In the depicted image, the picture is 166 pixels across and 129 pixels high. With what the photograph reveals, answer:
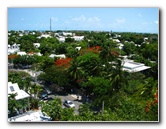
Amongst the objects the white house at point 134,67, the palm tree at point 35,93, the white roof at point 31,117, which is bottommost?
the white roof at point 31,117

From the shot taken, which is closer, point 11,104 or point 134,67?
point 11,104

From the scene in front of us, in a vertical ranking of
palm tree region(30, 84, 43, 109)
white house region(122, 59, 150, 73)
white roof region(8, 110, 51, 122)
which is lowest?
white roof region(8, 110, 51, 122)

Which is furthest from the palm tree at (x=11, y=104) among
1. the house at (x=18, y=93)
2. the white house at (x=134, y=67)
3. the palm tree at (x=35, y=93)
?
the white house at (x=134, y=67)

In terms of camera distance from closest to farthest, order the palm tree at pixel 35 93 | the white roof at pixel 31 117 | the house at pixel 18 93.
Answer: the white roof at pixel 31 117 < the house at pixel 18 93 < the palm tree at pixel 35 93

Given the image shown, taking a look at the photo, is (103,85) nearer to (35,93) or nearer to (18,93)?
(35,93)

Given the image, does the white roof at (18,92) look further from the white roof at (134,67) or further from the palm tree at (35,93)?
the white roof at (134,67)

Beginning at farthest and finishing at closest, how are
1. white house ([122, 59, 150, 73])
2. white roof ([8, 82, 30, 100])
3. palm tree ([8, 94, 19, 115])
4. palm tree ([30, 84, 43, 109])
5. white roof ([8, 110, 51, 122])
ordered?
white house ([122, 59, 150, 73]) → palm tree ([30, 84, 43, 109]) → white roof ([8, 82, 30, 100]) → palm tree ([8, 94, 19, 115]) → white roof ([8, 110, 51, 122])

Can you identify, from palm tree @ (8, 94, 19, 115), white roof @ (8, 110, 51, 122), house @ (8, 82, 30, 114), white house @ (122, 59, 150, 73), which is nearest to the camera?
white roof @ (8, 110, 51, 122)

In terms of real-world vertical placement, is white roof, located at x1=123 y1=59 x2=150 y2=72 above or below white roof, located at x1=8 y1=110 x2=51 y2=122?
above

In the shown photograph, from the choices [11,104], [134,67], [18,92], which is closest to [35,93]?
[18,92]

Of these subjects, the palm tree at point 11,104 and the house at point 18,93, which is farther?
the house at point 18,93

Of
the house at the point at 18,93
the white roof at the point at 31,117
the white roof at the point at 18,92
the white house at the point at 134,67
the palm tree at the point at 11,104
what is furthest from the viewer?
the white house at the point at 134,67

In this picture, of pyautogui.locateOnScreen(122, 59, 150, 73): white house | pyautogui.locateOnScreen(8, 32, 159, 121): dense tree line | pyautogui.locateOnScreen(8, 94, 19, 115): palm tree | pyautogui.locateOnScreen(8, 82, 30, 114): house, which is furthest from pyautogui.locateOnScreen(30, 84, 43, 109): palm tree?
pyautogui.locateOnScreen(122, 59, 150, 73): white house

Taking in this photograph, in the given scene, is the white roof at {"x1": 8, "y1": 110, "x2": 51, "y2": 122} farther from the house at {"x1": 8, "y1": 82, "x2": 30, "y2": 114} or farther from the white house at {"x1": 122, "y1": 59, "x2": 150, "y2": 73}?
the white house at {"x1": 122, "y1": 59, "x2": 150, "y2": 73}
